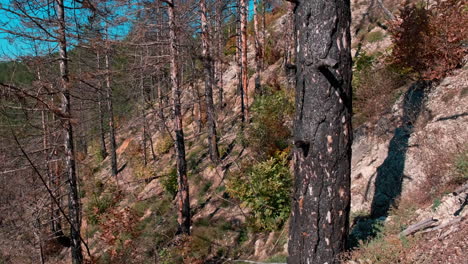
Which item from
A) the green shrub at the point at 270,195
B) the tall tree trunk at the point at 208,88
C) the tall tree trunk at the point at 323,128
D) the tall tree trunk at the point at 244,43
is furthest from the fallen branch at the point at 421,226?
the tall tree trunk at the point at 244,43

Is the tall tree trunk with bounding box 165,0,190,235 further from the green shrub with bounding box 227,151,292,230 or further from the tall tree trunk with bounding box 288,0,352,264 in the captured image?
the tall tree trunk with bounding box 288,0,352,264

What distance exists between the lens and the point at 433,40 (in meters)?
6.33

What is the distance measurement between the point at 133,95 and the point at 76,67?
1.60 meters

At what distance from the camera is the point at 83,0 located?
2.89 m

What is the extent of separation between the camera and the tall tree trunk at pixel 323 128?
9.30 feet

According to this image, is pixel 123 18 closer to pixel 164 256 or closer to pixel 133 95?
pixel 133 95

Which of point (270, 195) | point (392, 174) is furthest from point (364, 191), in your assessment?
point (270, 195)

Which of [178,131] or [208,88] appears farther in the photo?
[208,88]

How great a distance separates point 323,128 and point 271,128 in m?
6.80

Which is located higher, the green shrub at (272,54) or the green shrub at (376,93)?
the green shrub at (272,54)

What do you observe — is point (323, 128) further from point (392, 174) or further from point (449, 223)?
point (392, 174)

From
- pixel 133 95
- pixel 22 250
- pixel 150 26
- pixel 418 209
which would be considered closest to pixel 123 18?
pixel 150 26

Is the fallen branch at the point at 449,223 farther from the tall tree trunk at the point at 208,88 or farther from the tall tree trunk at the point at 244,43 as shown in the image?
the tall tree trunk at the point at 244,43

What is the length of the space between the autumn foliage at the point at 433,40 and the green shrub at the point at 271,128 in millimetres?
3835
